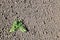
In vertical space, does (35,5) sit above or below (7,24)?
above

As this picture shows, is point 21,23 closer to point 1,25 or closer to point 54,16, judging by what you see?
point 1,25

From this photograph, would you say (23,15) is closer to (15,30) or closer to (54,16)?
(15,30)

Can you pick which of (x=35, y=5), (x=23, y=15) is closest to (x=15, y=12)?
(x=23, y=15)

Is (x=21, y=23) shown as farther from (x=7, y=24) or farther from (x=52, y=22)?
(x=52, y=22)

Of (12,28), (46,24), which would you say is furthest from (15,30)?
(46,24)

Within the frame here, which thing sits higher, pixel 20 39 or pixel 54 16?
pixel 54 16

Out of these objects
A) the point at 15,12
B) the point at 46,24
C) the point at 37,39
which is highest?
the point at 15,12
